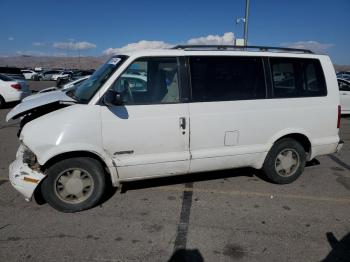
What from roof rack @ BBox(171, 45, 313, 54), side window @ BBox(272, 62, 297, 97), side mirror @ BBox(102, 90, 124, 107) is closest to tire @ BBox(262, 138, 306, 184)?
side window @ BBox(272, 62, 297, 97)

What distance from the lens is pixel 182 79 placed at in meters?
4.22

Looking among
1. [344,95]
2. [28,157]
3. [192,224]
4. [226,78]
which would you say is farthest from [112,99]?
[344,95]

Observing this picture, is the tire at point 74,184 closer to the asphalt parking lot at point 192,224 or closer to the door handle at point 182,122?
the asphalt parking lot at point 192,224

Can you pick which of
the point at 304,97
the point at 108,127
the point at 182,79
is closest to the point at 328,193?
the point at 304,97

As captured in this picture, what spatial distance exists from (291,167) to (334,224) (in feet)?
4.47

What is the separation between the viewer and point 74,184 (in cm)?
400

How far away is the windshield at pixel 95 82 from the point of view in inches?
157

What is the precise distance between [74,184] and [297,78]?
3581 millimetres

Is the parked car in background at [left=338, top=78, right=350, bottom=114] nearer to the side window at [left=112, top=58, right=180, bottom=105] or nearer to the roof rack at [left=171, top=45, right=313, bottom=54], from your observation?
the roof rack at [left=171, top=45, right=313, bottom=54]

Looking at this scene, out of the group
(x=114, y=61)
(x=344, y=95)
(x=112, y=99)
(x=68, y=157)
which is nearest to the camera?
(x=112, y=99)

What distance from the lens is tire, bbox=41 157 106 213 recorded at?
3887 mm

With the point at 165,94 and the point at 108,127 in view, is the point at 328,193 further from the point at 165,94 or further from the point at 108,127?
the point at 108,127

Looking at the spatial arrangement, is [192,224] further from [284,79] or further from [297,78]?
[297,78]

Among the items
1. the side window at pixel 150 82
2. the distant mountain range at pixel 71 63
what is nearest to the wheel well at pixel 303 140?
the side window at pixel 150 82
